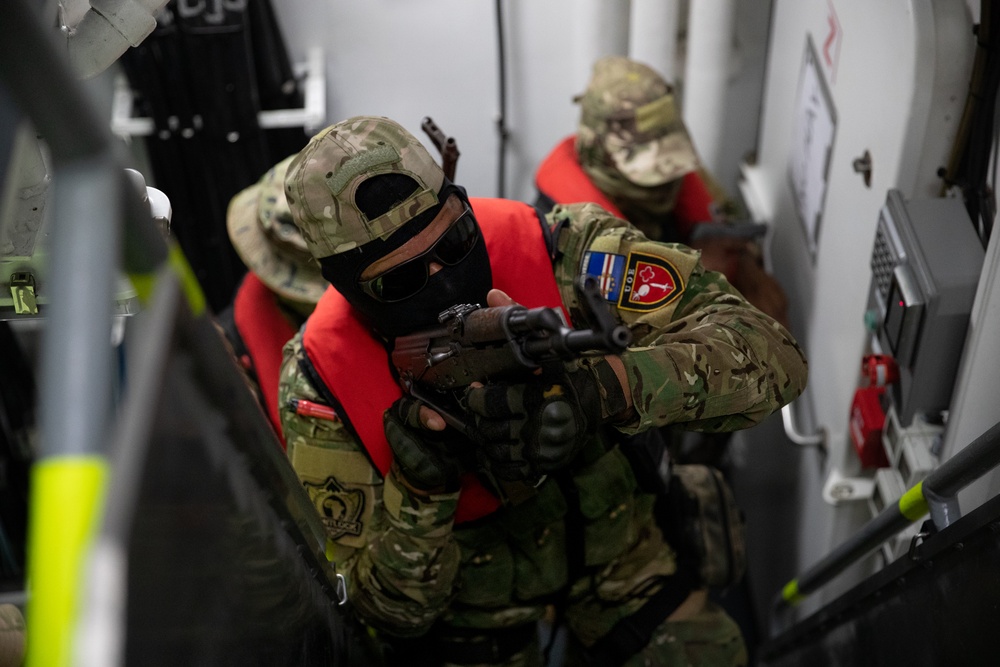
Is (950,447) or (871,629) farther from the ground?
(950,447)

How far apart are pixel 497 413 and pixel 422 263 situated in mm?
333

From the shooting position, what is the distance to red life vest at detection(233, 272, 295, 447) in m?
2.95

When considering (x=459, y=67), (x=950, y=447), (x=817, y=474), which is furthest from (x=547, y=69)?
(x=950, y=447)

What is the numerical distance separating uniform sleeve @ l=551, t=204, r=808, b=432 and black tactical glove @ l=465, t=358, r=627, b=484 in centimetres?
7

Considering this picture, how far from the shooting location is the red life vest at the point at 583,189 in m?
3.23

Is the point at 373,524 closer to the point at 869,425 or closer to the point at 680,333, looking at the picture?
the point at 680,333

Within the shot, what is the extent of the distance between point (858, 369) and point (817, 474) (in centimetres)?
56

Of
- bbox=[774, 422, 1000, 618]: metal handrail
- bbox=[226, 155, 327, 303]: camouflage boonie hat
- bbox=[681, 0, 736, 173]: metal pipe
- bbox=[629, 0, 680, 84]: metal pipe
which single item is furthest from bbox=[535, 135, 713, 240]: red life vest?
bbox=[774, 422, 1000, 618]: metal handrail

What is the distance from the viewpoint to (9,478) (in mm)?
3484

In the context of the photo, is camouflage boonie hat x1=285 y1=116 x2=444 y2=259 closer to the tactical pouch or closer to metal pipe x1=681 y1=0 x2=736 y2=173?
the tactical pouch

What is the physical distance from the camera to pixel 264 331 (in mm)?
2988

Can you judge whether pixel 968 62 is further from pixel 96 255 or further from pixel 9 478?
pixel 9 478

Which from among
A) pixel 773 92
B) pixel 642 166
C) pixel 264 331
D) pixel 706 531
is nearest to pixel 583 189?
pixel 642 166

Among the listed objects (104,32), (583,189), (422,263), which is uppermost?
(104,32)
